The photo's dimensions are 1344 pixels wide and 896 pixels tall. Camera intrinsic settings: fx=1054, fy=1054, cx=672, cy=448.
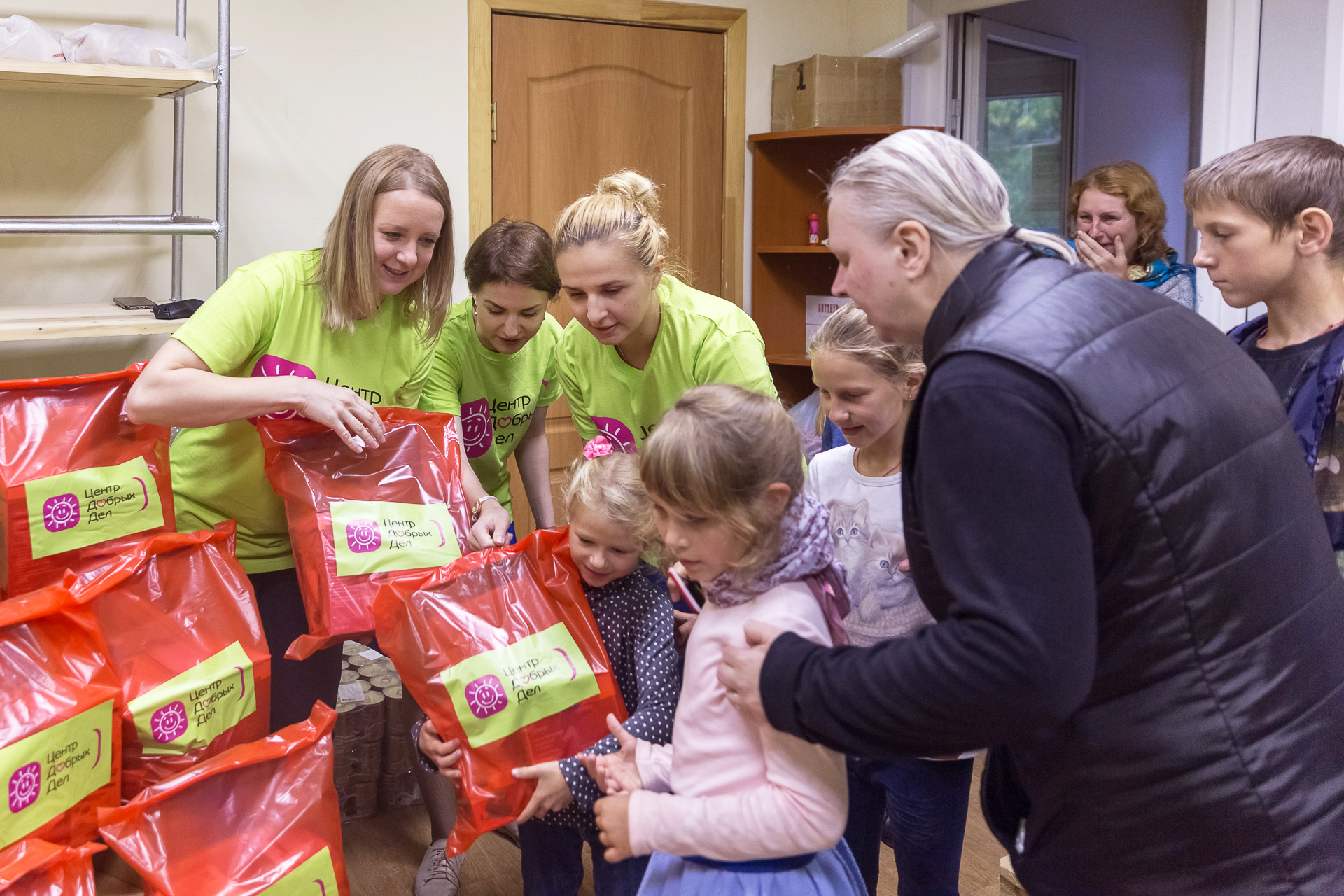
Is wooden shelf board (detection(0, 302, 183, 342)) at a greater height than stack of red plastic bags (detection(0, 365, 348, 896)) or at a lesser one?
greater

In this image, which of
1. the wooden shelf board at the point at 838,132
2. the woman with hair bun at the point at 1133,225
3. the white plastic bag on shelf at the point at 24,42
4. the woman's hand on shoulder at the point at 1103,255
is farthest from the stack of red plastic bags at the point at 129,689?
the wooden shelf board at the point at 838,132

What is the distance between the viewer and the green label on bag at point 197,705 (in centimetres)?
138

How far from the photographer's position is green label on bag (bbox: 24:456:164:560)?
1407 millimetres

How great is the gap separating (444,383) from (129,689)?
761 mm

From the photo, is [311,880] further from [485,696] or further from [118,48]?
[118,48]

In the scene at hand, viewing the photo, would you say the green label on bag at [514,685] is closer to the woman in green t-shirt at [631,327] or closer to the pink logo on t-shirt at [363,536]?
the pink logo on t-shirt at [363,536]

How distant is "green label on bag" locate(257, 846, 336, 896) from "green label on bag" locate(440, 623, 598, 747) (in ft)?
0.95

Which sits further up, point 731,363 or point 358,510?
point 731,363

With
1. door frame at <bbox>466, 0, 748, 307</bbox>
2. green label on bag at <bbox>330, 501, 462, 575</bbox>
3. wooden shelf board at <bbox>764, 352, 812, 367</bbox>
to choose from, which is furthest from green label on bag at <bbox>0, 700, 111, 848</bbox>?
wooden shelf board at <bbox>764, 352, 812, 367</bbox>

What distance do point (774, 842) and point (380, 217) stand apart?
3.56ft

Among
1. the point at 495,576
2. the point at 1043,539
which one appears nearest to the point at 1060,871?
the point at 1043,539

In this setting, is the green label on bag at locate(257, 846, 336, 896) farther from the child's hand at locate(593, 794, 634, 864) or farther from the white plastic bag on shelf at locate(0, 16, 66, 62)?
the white plastic bag on shelf at locate(0, 16, 66, 62)

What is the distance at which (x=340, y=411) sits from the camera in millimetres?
1476

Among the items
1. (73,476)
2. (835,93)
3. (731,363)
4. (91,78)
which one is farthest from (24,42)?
(835,93)
